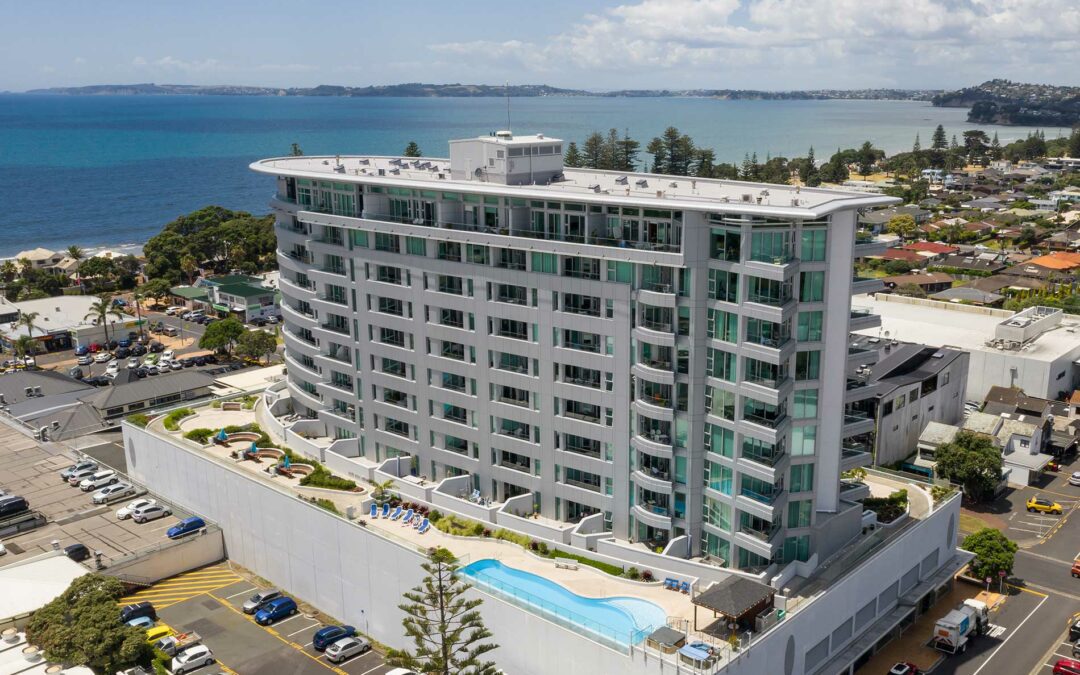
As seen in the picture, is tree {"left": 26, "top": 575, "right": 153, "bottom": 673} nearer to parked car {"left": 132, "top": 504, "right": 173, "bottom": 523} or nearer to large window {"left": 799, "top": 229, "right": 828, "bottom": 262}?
parked car {"left": 132, "top": 504, "right": 173, "bottom": 523}

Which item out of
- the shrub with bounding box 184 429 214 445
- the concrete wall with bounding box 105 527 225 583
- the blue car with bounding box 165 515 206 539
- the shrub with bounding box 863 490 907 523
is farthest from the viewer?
the shrub with bounding box 184 429 214 445

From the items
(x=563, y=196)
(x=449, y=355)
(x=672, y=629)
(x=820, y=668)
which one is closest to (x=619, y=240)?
(x=563, y=196)

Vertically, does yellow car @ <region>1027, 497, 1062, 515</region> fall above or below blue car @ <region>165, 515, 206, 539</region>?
below

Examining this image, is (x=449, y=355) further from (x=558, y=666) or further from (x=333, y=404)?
(x=558, y=666)

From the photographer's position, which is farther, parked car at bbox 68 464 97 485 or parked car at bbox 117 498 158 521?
parked car at bbox 68 464 97 485

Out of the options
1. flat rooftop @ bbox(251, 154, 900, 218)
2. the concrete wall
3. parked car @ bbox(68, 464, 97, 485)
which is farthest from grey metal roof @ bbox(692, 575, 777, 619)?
parked car @ bbox(68, 464, 97, 485)

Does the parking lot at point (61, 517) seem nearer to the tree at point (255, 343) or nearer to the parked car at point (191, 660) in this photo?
the parked car at point (191, 660)

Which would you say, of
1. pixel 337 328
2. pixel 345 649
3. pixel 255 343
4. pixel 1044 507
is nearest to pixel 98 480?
pixel 337 328
